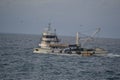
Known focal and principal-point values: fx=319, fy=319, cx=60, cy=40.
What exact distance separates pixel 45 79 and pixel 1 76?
8.61 m

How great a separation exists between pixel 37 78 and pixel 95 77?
11.8m

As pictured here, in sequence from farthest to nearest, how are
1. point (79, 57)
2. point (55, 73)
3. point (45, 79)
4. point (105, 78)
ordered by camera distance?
point (79, 57), point (55, 73), point (105, 78), point (45, 79)

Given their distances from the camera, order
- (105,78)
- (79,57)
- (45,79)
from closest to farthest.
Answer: (45,79) → (105,78) → (79,57)

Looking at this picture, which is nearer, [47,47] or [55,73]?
[55,73]

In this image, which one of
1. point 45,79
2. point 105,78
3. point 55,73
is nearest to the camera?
point 45,79

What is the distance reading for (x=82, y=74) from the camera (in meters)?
66.7

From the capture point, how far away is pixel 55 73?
218 feet

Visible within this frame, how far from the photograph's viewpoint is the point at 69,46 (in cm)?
10925

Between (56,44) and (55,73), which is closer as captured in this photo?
(55,73)

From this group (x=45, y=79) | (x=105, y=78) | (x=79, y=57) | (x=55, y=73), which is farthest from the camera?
(x=79, y=57)

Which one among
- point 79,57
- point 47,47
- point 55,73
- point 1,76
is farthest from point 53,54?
point 1,76

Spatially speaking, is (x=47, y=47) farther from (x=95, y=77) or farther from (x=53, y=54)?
(x=95, y=77)

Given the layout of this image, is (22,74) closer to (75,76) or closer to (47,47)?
(75,76)

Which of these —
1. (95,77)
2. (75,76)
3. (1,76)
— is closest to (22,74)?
(1,76)
